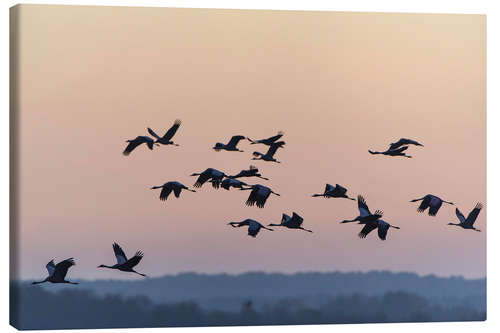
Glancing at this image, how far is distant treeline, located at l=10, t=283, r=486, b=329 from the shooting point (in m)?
9.57

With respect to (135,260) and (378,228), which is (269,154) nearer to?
(378,228)

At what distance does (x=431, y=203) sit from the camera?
10070 mm

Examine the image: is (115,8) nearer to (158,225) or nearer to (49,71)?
(49,71)

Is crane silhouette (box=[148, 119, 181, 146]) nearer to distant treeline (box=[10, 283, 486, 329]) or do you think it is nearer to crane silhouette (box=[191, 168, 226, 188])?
crane silhouette (box=[191, 168, 226, 188])

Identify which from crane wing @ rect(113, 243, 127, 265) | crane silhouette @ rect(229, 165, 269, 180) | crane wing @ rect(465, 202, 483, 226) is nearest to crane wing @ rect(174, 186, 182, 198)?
crane silhouette @ rect(229, 165, 269, 180)

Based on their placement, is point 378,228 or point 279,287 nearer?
point 279,287

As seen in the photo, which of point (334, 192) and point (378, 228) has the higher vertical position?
point (334, 192)

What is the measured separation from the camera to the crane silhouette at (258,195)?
982 centimetres

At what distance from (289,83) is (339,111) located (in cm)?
46

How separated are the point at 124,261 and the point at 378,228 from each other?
2059 mm

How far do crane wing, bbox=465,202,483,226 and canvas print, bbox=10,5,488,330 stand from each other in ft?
0.04

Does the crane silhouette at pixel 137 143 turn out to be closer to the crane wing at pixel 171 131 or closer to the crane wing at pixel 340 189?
the crane wing at pixel 171 131

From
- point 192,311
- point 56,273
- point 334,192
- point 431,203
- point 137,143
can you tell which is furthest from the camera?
Answer: point 431,203

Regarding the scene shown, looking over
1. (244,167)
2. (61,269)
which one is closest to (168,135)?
(244,167)
